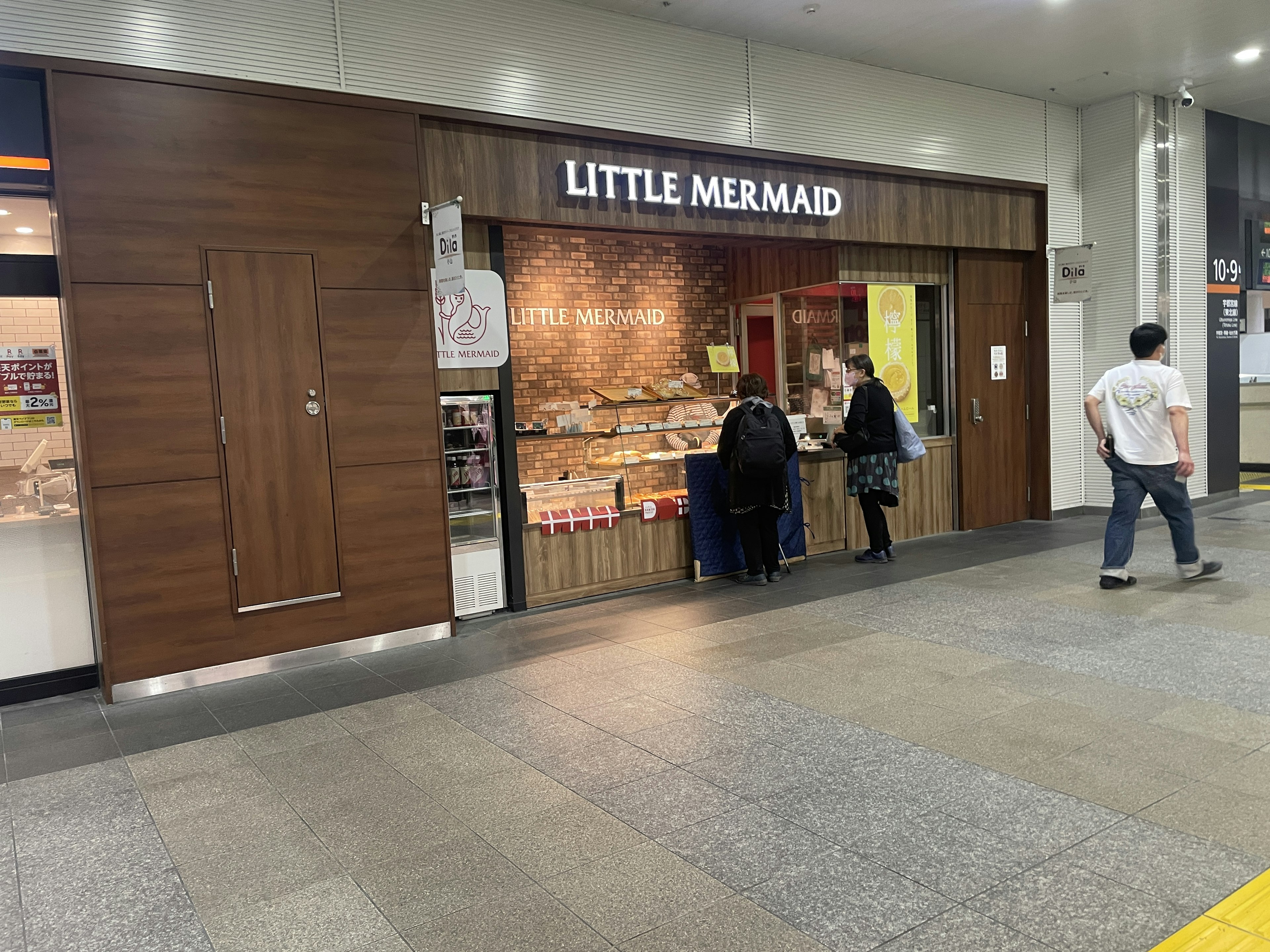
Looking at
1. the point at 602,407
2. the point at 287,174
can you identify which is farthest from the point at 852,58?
the point at 287,174

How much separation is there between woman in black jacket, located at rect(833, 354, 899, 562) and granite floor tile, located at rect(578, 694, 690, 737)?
367 cm

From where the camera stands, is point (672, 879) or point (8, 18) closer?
point (672, 879)

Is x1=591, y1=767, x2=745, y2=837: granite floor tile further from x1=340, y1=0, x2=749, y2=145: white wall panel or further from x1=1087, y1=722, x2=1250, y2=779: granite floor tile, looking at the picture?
x1=340, y1=0, x2=749, y2=145: white wall panel

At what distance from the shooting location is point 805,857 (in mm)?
2928

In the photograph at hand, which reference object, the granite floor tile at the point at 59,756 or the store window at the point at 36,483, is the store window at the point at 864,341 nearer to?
the store window at the point at 36,483

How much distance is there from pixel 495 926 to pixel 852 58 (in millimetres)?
7458

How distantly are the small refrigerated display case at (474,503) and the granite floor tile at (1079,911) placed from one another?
426 centimetres

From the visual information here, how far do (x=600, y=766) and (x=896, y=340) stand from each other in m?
6.00

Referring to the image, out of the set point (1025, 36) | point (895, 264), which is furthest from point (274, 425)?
point (1025, 36)

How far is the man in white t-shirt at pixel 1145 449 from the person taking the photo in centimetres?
605

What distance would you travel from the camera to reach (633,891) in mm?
2777

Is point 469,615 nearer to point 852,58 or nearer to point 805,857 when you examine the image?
point 805,857

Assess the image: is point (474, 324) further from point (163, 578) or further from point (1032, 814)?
point (1032, 814)

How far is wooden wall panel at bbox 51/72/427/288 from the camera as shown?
4.81 meters
